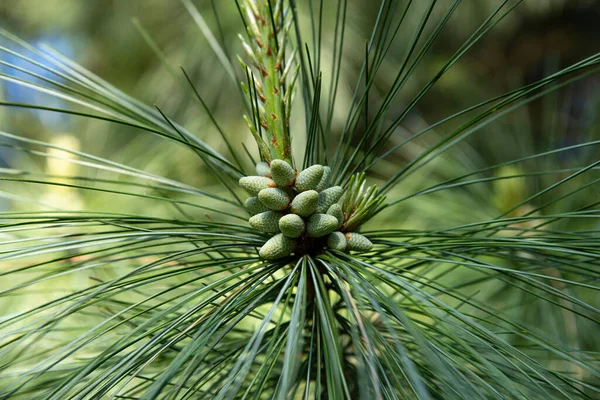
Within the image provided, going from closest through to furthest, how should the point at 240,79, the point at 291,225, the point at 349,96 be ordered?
the point at 291,225, the point at 240,79, the point at 349,96

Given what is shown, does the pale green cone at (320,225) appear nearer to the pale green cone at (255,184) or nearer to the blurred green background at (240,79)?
the pale green cone at (255,184)

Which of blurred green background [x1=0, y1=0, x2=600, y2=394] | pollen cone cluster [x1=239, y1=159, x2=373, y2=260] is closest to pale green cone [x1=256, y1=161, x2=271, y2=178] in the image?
pollen cone cluster [x1=239, y1=159, x2=373, y2=260]

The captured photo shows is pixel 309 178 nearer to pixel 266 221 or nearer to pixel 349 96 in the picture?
pixel 266 221

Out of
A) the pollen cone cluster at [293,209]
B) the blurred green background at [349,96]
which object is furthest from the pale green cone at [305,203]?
the blurred green background at [349,96]

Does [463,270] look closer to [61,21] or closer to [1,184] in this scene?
[1,184]

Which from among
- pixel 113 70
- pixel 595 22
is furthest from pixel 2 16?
pixel 595 22

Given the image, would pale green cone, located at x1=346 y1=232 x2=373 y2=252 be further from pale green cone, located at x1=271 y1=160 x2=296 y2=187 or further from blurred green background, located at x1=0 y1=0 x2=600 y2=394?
blurred green background, located at x1=0 y1=0 x2=600 y2=394

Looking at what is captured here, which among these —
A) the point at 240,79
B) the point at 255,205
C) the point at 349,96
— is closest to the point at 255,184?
the point at 255,205
